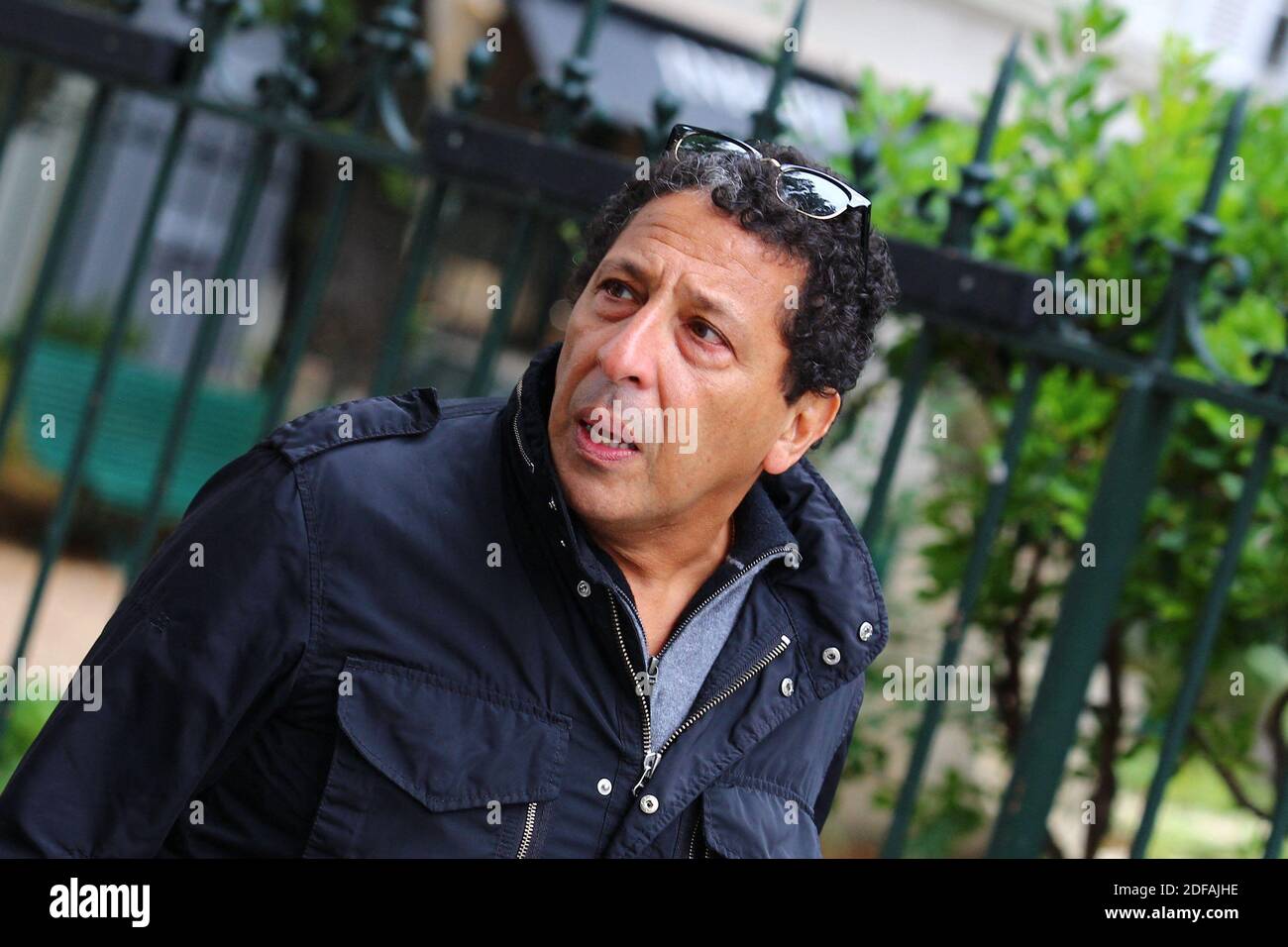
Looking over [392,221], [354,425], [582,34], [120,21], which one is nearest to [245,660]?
[354,425]

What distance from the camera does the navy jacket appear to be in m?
1.66

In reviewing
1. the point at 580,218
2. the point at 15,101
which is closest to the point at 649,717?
the point at 580,218

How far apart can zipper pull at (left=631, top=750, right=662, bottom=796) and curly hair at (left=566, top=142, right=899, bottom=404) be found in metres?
0.50

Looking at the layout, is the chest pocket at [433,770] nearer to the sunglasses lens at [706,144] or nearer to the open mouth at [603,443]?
the open mouth at [603,443]

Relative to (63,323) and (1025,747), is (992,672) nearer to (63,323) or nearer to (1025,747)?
(1025,747)

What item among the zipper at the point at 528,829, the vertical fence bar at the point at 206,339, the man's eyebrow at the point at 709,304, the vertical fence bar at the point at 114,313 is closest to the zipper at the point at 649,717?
the zipper at the point at 528,829

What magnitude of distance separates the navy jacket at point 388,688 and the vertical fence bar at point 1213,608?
112 cm

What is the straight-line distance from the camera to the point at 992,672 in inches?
137

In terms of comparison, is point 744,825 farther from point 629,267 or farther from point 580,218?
point 580,218

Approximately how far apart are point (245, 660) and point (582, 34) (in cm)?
159

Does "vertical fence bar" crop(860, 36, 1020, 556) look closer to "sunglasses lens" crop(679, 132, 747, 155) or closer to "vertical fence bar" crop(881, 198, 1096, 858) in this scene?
"vertical fence bar" crop(881, 198, 1096, 858)

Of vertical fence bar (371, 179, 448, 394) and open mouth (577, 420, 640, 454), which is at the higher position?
vertical fence bar (371, 179, 448, 394)

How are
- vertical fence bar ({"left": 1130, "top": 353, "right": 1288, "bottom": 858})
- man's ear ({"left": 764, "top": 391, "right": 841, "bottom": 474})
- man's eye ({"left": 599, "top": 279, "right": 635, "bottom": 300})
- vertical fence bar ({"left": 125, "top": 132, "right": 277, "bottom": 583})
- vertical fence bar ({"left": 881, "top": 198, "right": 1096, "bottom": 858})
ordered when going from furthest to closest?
vertical fence bar ({"left": 125, "top": 132, "right": 277, "bottom": 583}), vertical fence bar ({"left": 881, "top": 198, "right": 1096, "bottom": 858}), vertical fence bar ({"left": 1130, "top": 353, "right": 1288, "bottom": 858}), man's ear ({"left": 764, "top": 391, "right": 841, "bottom": 474}), man's eye ({"left": 599, "top": 279, "right": 635, "bottom": 300})

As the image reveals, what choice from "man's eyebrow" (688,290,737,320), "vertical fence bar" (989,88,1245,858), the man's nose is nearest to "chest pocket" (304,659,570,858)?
the man's nose
